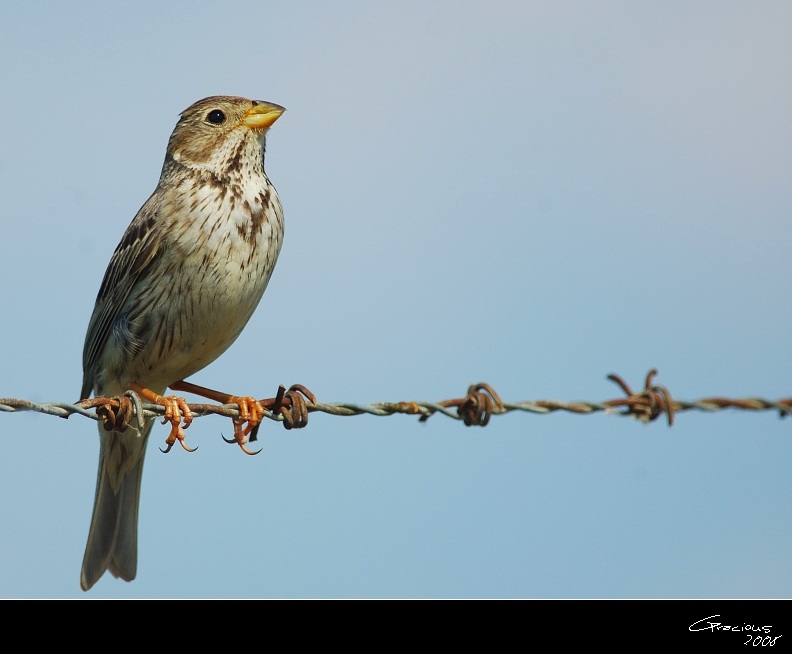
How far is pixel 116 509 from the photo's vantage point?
7.00 metres

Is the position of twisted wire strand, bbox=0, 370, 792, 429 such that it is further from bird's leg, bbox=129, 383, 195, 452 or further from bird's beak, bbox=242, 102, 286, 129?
bird's beak, bbox=242, 102, 286, 129

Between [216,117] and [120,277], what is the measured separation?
1.25 metres

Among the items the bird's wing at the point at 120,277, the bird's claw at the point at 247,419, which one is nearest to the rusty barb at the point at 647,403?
the bird's claw at the point at 247,419

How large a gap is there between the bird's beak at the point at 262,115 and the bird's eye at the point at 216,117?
0.51ft

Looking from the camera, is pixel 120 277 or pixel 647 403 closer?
pixel 647 403

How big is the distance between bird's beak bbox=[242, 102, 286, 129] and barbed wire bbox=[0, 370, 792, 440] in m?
2.77

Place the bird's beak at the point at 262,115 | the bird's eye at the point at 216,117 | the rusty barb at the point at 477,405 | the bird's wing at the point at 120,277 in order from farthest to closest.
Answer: the bird's eye at the point at 216,117, the bird's beak at the point at 262,115, the bird's wing at the point at 120,277, the rusty barb at the point at 477,405

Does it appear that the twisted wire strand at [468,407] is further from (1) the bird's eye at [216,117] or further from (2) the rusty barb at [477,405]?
(1) the bird's eye at [216,117]

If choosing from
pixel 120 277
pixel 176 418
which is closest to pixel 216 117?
pixel 120 277

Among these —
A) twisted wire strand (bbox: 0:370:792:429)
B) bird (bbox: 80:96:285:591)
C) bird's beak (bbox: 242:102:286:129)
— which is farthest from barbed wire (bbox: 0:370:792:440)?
bird's beak (bbox: 242:102:286:129)

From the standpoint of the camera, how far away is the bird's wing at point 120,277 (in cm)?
663

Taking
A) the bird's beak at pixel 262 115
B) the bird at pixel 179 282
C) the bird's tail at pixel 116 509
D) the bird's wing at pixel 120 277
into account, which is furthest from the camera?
the bird's beak at pixel 262 115

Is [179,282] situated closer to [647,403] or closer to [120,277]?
[120,277]

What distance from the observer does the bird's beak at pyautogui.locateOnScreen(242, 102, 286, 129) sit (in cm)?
711
